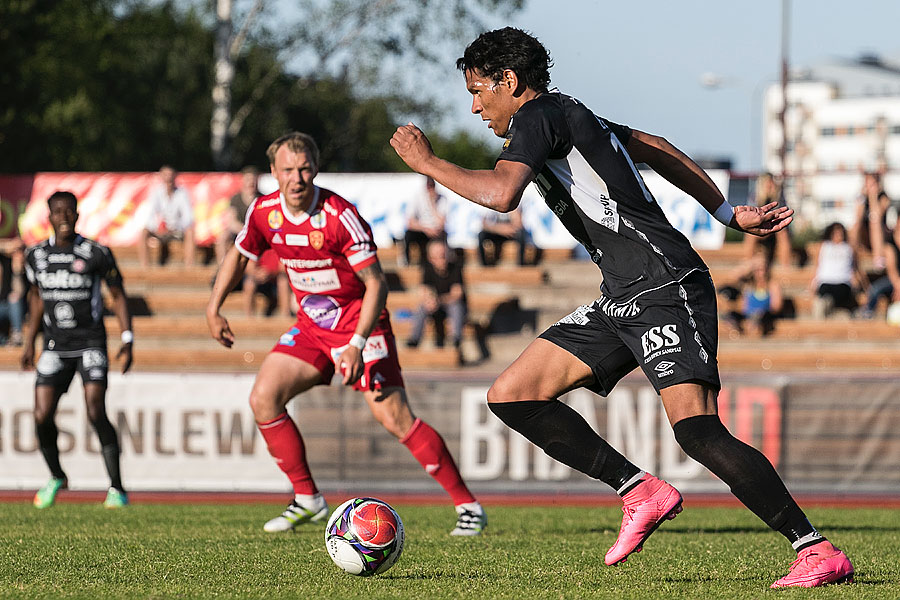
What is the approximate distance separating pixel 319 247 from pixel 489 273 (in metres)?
11.8

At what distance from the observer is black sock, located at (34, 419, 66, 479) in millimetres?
10250

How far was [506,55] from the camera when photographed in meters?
5.53

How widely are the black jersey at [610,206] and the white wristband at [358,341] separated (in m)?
2.14

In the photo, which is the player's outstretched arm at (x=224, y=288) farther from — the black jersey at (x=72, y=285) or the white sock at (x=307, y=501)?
the black jersey at (x=72, y=285)

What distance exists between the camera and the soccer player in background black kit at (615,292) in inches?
207

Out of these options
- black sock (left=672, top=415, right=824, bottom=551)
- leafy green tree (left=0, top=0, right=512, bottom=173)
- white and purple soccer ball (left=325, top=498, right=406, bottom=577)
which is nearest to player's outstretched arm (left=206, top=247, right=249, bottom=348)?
white and purple soccer ball (left=325, top=498, right=406, bottom=577)

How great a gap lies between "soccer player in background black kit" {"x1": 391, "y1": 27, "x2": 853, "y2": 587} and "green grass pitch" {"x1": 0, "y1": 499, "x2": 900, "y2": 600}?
1.32 feet

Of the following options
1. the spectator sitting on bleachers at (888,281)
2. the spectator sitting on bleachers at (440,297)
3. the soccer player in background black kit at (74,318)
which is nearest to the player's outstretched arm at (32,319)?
the soccer player in background black kit at (74,318)

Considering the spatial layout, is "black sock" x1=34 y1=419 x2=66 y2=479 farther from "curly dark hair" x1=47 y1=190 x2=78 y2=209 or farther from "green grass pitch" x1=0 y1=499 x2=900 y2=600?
"curly dark hair" x1=47 y1=190 x2=78 y2=209

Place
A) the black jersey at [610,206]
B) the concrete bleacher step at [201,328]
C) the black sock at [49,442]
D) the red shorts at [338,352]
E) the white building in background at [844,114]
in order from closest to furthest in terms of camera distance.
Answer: the black jersey at [610,206]
the red shorts at [338,352]
the black sock at [49,442]
the concrete bleacher step at [201,328]
the white building in background at [844,114]

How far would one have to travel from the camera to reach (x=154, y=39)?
46469mm

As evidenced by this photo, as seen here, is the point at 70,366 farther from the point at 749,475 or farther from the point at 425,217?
the point at 425,217

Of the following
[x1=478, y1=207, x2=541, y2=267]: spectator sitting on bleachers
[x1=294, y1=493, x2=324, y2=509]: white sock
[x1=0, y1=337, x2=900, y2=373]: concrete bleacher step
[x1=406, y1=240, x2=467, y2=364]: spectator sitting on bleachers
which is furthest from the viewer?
[x1=478, y1=207, x2=541, y2=267]: spectator sitting on bleachers

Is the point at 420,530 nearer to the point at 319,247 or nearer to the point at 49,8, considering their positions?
the point at 319,247
